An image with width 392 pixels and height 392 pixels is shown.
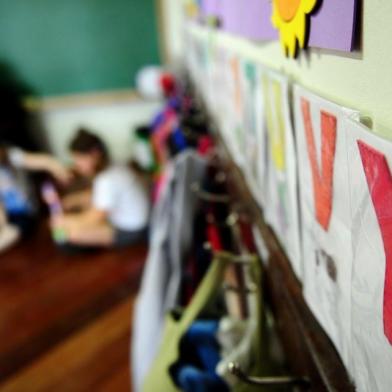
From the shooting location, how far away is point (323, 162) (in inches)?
14.9

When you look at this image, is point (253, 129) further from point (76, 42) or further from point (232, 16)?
point (76, 42)

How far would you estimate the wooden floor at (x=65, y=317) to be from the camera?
5.08ft

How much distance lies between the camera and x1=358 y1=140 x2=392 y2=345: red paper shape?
0.26 m

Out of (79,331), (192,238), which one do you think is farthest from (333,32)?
(79,331)

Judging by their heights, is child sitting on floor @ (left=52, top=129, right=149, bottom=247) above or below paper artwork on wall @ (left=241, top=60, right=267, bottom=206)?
below

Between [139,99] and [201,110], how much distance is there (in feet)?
5.87

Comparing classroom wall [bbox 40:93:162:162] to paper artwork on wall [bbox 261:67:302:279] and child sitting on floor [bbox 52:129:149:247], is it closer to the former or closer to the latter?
child sitting on floor [bbox 52:129:149:247]

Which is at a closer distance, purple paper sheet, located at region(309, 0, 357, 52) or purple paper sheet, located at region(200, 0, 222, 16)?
purple paper sheet, located at region(309, 0, 357, 52)

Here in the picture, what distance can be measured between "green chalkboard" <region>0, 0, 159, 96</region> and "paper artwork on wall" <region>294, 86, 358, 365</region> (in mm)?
2995

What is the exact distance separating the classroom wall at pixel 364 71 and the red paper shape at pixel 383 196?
A: 0.08 feet

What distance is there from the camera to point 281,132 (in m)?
0.51

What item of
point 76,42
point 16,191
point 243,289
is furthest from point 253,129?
point 76,42

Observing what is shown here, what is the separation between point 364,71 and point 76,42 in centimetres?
316

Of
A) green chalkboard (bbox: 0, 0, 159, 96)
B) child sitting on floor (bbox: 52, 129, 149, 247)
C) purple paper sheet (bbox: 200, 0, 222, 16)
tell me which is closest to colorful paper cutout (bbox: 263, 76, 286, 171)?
purple paper sheet (bbox: 200, 0, 222, 16)
